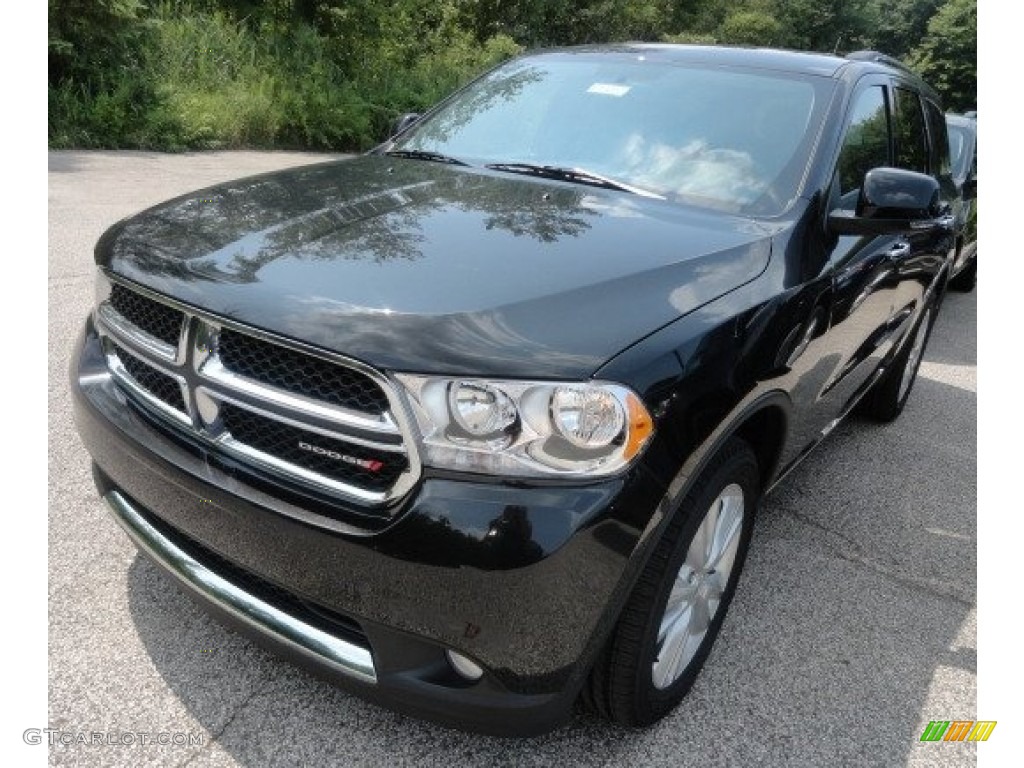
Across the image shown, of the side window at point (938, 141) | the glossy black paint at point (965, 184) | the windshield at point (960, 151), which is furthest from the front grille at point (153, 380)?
the windshield at point (960, 151)

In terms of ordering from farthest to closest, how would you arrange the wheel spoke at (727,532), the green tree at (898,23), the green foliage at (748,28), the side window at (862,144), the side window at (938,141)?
the green tree at (898,23) → the green foliage at (748,28) → the side window at (938,141) → the side window at (862,144) → the wheel spoke at (727,532)

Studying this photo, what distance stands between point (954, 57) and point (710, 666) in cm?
4267

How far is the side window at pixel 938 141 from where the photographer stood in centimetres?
438

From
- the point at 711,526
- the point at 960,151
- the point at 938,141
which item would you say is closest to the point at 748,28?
the point at 960,151

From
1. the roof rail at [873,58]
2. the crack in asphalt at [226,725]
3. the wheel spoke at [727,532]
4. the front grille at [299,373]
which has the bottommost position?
the crack in asphalt at [226,725]

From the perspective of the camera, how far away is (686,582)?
2.15m

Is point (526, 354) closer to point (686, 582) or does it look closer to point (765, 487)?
point (686, 582)

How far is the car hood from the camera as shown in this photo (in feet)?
5.55

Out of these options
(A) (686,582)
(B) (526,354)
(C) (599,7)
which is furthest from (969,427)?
(C) (599,7)

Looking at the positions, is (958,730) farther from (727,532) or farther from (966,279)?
(966,279)

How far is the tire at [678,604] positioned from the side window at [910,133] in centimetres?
203

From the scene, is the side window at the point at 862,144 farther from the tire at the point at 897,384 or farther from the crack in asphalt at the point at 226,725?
the crack in asphalt at the point at 226,725

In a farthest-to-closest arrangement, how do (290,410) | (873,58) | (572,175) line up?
(873,58) < (572,175) < (290,410)

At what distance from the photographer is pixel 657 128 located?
9.57ft
